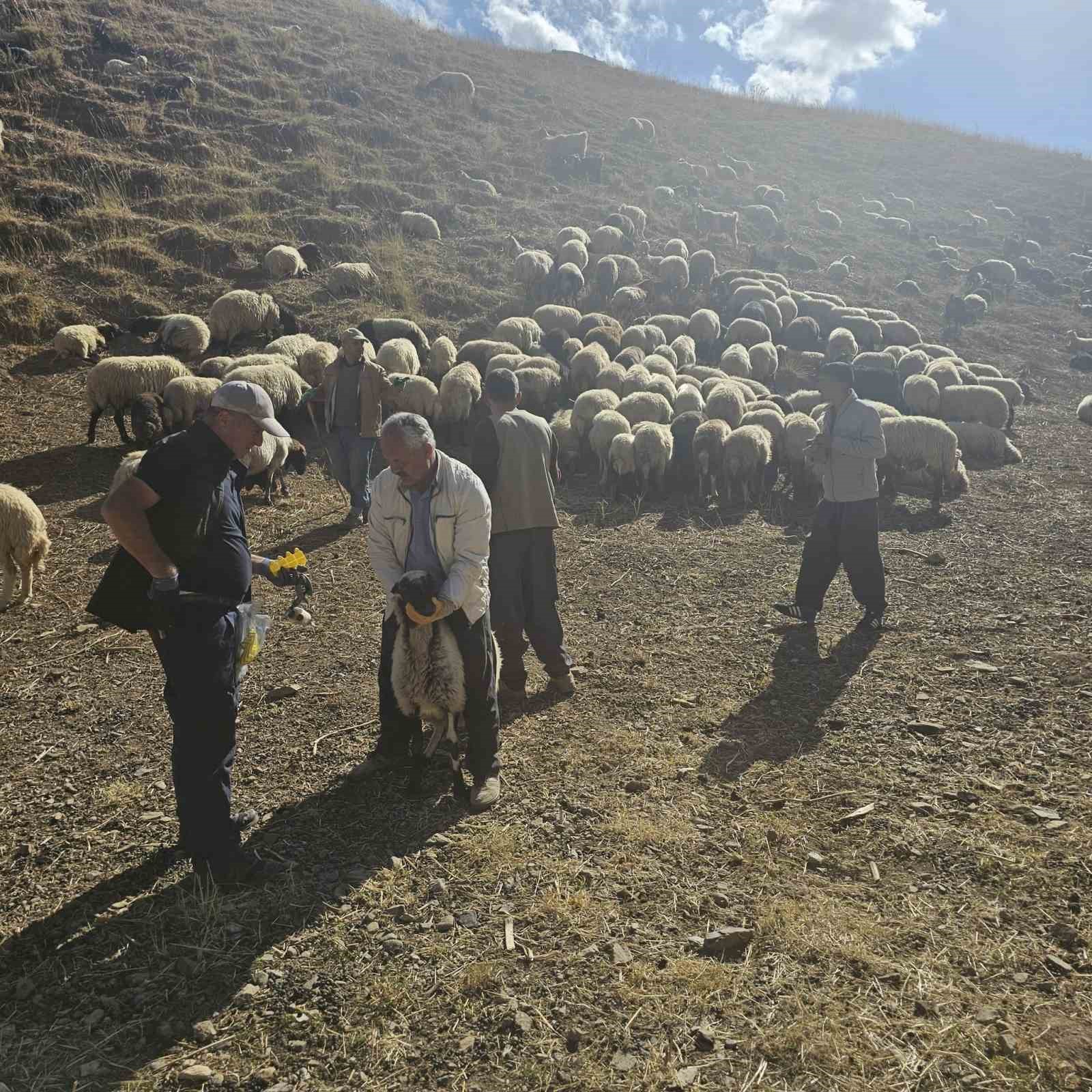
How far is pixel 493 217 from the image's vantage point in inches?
846

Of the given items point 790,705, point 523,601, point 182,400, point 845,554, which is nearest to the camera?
point 523,601

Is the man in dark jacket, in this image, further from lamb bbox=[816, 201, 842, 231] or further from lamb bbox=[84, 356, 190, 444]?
lamb bbox=[816, 201, 842, 231]

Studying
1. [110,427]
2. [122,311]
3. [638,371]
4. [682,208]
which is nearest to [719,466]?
[638,371]

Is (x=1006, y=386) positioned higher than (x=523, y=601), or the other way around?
(x=1006, y=386)

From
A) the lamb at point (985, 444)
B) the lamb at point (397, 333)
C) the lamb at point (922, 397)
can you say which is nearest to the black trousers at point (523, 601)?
the lamb at point (397, 333)

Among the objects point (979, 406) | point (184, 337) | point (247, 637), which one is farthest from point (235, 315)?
point (979, 406)

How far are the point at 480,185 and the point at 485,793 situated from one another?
22.6m

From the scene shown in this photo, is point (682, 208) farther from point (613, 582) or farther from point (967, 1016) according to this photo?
point (967, 1016)

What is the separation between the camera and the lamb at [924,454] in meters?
10.3

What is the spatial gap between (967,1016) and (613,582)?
5.02 m

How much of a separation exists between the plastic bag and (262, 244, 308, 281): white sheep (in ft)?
45.3

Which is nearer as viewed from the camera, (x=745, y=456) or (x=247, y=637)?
(x=247, y=637)

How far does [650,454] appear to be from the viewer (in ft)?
32.7

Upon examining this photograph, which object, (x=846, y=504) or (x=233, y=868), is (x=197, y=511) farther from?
(x=846, y=504)
